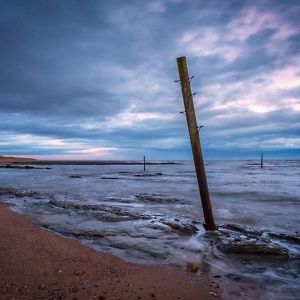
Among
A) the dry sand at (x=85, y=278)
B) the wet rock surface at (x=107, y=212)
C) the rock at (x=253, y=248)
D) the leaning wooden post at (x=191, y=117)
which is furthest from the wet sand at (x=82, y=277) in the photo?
the wet rock surface at (x=107, y=212)

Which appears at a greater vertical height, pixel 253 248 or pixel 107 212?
pixel 107 212

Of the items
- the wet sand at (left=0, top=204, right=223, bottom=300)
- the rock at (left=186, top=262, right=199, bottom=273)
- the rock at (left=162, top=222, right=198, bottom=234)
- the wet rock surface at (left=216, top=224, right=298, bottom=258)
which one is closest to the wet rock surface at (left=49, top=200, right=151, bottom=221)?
the rock at (left=162, top=222, right=198, bottom=234)

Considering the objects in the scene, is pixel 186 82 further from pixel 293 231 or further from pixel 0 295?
pixel 0 295

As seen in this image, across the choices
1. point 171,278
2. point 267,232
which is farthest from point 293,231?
point 171,278

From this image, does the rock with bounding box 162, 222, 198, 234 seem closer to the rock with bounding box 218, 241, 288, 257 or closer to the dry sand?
the rock with bounding box 218, 241, 288, 257

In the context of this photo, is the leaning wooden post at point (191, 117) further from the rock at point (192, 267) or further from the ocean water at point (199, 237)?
the rock at point (192, 267)

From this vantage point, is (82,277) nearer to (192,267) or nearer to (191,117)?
(192,267)

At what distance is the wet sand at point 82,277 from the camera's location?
4215 millimetres

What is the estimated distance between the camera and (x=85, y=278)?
4730mm

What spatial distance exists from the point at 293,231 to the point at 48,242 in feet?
24.2

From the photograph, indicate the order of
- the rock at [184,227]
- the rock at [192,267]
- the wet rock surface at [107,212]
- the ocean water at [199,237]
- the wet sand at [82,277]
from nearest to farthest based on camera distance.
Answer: the wet sand at [82,277]
the rock at [192,267]
the ocean water at [199,237]
the rock at [184,227]
the wet rock surface at [107,212]

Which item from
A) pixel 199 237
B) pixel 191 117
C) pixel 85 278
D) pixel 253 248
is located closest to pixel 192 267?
pixel 85 278

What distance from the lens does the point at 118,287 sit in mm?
4516

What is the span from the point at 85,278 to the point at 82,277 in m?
0.06
